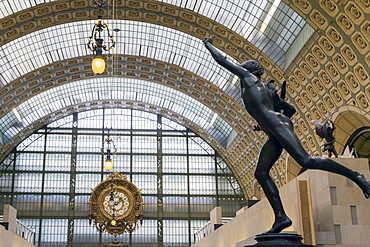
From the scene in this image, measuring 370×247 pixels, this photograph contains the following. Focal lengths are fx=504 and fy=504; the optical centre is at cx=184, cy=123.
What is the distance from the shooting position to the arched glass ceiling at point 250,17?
28.3 m

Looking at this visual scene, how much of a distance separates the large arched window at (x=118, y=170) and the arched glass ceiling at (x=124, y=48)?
7738mm

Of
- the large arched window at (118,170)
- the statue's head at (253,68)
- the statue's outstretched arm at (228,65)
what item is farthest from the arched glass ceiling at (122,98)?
the statue's outstretched arm at (228,65)

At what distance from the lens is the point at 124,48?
37.1 metres

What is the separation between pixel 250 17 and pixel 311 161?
2447 centimetres

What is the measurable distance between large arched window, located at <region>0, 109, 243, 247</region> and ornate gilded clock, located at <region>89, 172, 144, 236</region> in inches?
62.0

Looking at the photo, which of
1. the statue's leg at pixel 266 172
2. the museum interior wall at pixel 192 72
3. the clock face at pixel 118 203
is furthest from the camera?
the clock face at pixel 118 203

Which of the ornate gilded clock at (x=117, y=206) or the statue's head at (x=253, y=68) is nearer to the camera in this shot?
the statue's head at (x=253, y=68)

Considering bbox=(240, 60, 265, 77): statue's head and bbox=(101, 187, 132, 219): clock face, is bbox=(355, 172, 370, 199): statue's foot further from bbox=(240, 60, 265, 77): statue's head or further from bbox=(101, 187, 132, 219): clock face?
Answer: bbox=(101, 187, 132, 219): clock face

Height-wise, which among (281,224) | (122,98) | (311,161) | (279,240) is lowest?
(279,240)

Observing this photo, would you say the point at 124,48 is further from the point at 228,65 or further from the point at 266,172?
the point at 266,172

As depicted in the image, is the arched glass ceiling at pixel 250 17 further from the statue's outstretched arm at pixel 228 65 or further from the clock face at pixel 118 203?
the statue's outstretched arm at pixel 228 65

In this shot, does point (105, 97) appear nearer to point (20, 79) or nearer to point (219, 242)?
point (20, 79)

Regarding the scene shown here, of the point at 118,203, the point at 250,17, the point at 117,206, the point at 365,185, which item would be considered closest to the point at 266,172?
the point at 365,185

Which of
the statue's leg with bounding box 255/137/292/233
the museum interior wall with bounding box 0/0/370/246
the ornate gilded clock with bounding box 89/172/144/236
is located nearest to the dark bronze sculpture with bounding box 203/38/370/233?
the statue's leg with bounding box 255/137/292/233
